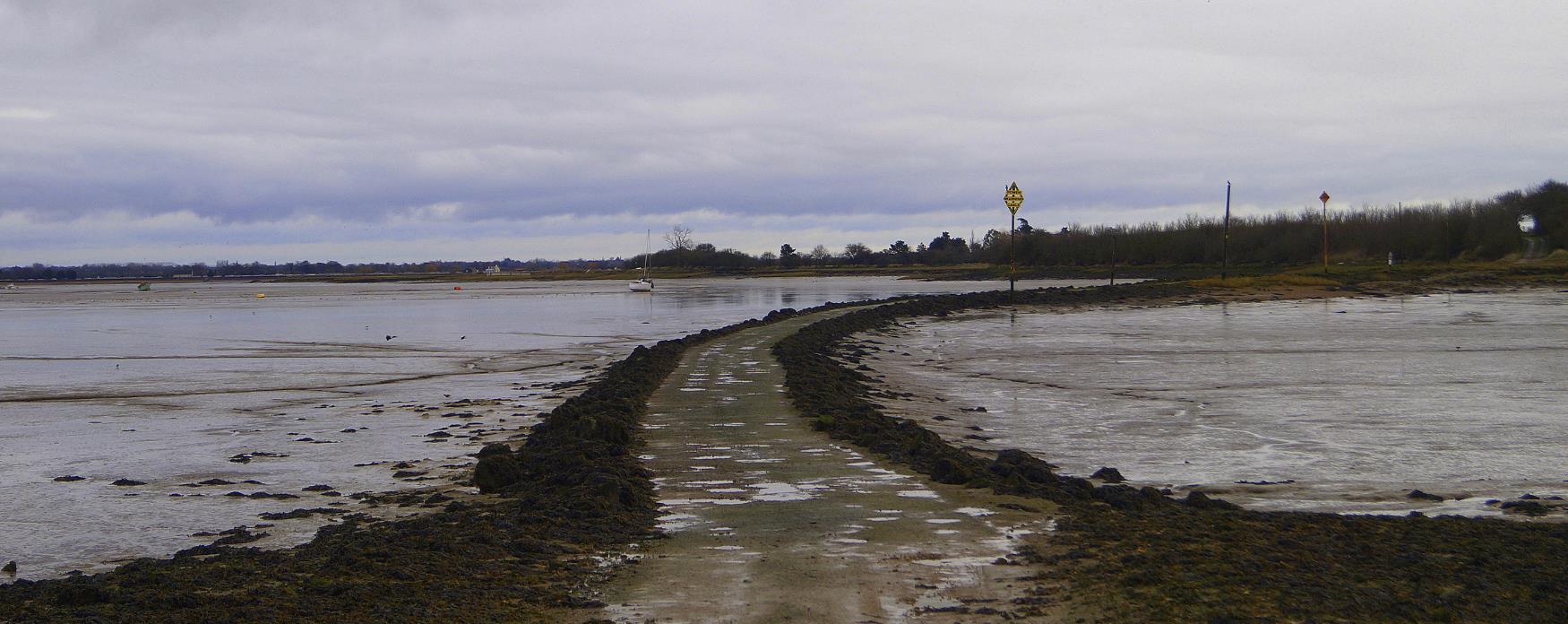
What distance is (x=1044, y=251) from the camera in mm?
115688

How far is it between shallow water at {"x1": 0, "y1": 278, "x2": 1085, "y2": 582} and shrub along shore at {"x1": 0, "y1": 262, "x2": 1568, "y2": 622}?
4.30ft

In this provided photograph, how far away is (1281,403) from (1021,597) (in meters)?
11.3

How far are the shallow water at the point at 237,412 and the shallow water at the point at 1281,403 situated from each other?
619 cm

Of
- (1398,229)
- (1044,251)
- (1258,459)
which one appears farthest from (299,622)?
(1044,251)

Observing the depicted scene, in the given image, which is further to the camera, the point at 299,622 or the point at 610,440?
the point at 610,440

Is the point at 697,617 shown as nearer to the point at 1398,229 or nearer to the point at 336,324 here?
the point at 336,324

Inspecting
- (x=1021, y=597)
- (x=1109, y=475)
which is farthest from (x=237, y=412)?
(x=1021, y=597)

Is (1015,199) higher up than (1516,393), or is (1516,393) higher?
(1015,199)

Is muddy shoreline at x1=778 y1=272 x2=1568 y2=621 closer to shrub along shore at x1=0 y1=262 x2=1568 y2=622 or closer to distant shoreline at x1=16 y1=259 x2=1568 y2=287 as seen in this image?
shrub along shore at x1=0 y1=262 x2=1568 y2=622

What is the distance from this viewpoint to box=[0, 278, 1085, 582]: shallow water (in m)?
9.16

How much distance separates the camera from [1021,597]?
5902mm

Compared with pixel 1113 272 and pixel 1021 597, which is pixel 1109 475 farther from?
pixel 1113 272

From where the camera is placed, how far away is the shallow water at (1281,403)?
410 inches

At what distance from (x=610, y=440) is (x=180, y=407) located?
8923 millimetres
